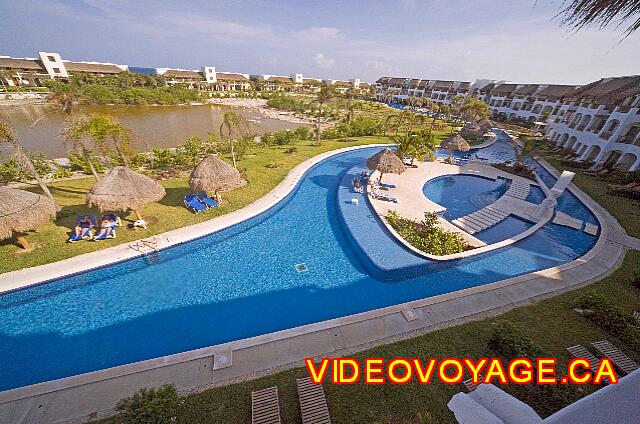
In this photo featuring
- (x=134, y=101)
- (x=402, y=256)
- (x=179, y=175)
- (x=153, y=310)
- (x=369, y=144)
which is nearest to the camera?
(x=153, y=310)

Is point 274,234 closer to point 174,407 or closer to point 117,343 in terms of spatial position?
point 117,343

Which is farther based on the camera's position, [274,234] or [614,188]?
[614,188]

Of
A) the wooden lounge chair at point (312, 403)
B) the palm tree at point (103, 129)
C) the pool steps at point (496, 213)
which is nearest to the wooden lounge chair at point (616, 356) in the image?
the pool steps at point (496, 213)

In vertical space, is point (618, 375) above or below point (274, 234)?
above

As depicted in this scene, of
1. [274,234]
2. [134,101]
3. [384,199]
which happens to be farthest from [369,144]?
[134,101]

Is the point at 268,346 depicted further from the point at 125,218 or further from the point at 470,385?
the point at 125,218

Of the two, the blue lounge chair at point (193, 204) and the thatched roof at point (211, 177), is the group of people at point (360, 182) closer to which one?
the thatched roof at point (211, 177)

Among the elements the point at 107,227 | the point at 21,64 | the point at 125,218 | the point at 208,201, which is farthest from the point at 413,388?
the point at 21,64
